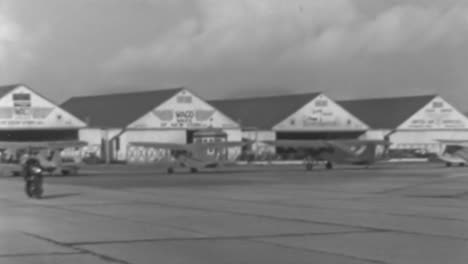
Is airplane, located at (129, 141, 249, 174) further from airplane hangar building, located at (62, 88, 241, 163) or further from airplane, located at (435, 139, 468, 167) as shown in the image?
airplane, located at (435, 139, 468, 167)

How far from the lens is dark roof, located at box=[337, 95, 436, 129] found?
93.9 metres

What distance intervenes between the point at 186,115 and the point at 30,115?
1563 centimetres

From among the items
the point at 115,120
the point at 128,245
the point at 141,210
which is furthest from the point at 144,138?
the point at 128,245

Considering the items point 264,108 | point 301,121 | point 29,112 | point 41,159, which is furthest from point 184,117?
point 41,159

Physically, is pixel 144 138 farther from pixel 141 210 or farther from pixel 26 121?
pixel 141 210

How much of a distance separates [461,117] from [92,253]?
8611 centimetres

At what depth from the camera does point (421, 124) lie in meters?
93.6

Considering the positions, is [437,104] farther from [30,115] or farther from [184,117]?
[30,115]

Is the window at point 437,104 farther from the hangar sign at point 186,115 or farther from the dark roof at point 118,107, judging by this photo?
the dark roof at point 118,107

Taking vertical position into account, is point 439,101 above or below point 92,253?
above

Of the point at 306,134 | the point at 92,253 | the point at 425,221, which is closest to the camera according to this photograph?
the point at 92,253

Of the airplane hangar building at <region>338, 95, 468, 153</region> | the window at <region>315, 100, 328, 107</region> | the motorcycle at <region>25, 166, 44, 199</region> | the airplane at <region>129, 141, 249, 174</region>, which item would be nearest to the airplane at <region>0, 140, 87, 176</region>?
the airplane at <region>129, 141, 249, 174</region>

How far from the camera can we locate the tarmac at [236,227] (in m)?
13.3

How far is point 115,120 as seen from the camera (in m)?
80.4
